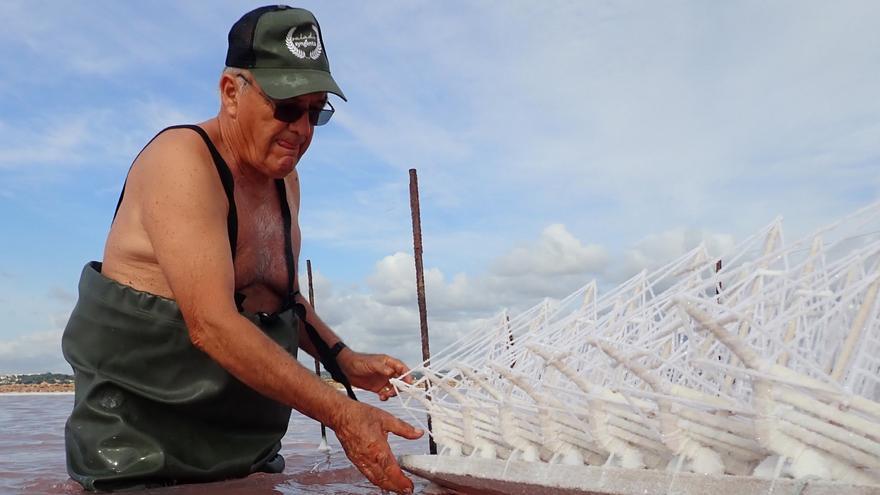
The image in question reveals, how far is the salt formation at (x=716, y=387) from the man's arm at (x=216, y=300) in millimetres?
821

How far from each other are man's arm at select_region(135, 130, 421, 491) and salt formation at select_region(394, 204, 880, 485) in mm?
821

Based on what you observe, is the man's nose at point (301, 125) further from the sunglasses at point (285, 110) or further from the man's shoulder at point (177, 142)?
the man's shoulder at point (177, 142)

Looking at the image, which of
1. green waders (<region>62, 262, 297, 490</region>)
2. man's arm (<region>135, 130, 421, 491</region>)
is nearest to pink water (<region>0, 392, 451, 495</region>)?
green waders (<region>62, 262, 297, 490</region>)

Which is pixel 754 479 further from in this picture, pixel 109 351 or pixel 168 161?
pixel 109 351

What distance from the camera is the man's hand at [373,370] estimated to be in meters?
4.62

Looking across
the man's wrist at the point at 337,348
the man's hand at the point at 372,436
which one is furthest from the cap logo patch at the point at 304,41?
the man's wrist at the point at 337,348

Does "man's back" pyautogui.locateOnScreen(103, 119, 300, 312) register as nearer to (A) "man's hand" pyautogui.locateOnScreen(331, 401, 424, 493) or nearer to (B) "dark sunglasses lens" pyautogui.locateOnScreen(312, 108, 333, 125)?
(B) "dark sunglasses lens" pyautogui.locateOnScreen(312, 108, 333, 125)

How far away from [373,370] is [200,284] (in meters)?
1.75

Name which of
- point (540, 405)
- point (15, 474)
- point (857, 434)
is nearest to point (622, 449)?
point (540, 405)

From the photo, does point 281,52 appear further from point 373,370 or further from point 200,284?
point 373,370

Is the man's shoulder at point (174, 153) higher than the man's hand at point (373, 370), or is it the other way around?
the man's shoulder at point (174, 153)

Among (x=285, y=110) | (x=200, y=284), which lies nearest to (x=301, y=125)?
(x=285, y=110)

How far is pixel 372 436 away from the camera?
2.81 metres

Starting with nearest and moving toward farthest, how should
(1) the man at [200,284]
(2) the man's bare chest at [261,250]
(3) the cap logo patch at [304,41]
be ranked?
(1) the man at [200,284] < (3) the cap logo patch at [304,41] < (2) the man's bare chest at [261,250]
